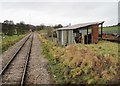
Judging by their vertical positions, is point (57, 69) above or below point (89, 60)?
Result: below

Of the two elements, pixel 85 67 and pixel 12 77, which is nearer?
pixel 85 67

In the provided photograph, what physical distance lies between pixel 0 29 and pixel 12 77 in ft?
206

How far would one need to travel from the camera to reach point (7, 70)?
13.4 metres

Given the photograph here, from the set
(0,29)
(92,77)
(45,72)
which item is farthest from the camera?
(0,29)

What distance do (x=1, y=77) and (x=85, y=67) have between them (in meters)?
4.14

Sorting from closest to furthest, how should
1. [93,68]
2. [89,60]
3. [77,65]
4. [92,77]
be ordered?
[92,77] < [93,68] < [89,60] < [77,65]

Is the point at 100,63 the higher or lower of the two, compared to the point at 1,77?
higher

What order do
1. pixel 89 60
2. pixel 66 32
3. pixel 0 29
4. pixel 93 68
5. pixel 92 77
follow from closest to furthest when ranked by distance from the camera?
pixel 92 77
pixel 93 68
pixel 89 60
pixel 66 32
pixel 0 29

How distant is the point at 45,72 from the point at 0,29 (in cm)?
6224

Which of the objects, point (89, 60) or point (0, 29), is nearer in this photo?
point (89, 60)

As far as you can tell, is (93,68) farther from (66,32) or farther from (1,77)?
(66,32)

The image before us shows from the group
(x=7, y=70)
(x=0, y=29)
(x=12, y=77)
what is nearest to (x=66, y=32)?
(x=7, y=70)

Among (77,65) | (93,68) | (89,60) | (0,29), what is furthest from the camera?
(0,29)

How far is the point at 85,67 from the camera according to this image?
10648 millimetres
